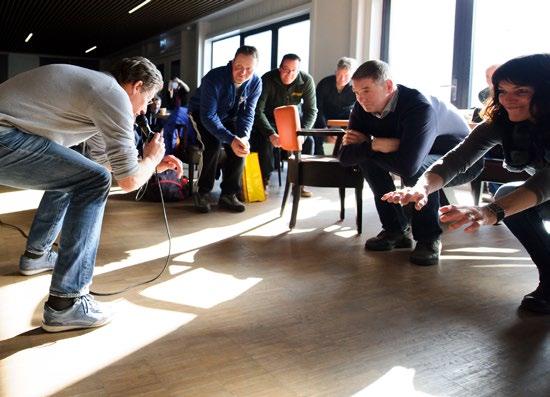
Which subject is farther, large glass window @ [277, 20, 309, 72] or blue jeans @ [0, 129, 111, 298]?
large glass window @ [277, 20, 309, 72]

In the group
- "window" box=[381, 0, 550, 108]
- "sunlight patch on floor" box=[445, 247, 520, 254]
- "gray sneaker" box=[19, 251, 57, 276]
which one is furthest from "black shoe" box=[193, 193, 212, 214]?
"window" box=[381, 0, 550, 108]

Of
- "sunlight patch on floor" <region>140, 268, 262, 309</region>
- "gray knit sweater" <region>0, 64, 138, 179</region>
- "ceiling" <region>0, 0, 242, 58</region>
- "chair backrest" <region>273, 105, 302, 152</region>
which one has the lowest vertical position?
"sunlight patch on floor" <region>140, 268, 262, 309</region>

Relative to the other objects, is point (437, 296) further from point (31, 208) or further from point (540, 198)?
point (31, 208)

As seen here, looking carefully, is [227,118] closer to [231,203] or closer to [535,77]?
[231,203]

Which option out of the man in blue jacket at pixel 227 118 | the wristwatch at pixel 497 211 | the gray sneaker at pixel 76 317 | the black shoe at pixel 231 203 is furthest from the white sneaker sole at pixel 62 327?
the black shoe at pixel 231 203

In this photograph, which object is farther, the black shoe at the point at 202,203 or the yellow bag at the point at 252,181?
the yellow bag at the point at 252,181

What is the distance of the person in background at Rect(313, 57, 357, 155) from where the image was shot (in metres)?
4.89

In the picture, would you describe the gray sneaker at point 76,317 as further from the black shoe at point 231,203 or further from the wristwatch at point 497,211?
the black shoe at point 231,203

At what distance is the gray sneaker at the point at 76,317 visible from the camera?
1684 millimetres

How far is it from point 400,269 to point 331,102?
2.95m

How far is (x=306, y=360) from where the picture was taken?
1539 mm

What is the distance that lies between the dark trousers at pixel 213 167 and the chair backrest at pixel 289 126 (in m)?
0.63

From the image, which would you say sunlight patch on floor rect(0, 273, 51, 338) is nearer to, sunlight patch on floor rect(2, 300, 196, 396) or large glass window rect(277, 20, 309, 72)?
sunlight patch on floor rect(2, 300, 196, 396)

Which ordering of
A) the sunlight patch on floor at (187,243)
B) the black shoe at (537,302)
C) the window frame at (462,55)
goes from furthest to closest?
the window frame at (462,55) < the sunlight patch on floor at (187,243) < the black shoe at (537,302)
